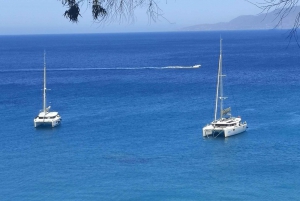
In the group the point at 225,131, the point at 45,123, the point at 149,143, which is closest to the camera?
the point at 149,143

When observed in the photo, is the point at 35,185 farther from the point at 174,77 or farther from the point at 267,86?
the point at 174,77

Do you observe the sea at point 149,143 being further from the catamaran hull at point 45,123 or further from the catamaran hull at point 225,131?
the catamaran hull at point 225,131

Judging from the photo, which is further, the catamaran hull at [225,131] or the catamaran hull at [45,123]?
the catamaran hull at [45,123]

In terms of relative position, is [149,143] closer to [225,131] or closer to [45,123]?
Result: [225,131]

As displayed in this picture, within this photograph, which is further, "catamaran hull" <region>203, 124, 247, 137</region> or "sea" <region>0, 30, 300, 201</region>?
"catamaran hull" <region>203, 124, 247, 137</region>

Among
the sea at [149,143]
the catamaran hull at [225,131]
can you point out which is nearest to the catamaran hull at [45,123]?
the sea at [149,143]

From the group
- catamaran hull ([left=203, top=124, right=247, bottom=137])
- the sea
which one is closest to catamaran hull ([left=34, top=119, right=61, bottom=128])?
the sea

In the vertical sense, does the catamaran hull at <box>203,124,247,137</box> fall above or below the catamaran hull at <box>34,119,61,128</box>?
above

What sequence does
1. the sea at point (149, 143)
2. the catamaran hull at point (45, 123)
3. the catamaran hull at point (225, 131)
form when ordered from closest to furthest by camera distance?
the sea at point (149, 143)
the catamaran hull at point (225, 131)
the catamaran hull at point (45, 123)

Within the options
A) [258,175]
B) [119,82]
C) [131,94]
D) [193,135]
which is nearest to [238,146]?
[193,135]

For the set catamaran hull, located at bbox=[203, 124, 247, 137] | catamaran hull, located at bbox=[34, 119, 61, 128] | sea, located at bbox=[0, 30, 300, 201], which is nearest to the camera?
sea, located at bbox=[0, 30, 300, 201]

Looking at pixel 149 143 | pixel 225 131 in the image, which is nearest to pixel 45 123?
pixel 149 143

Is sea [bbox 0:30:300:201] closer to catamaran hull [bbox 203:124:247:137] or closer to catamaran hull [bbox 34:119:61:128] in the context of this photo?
catamaran hull [bbox 34:119:61:128]

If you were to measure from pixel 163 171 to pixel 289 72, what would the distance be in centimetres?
5782
